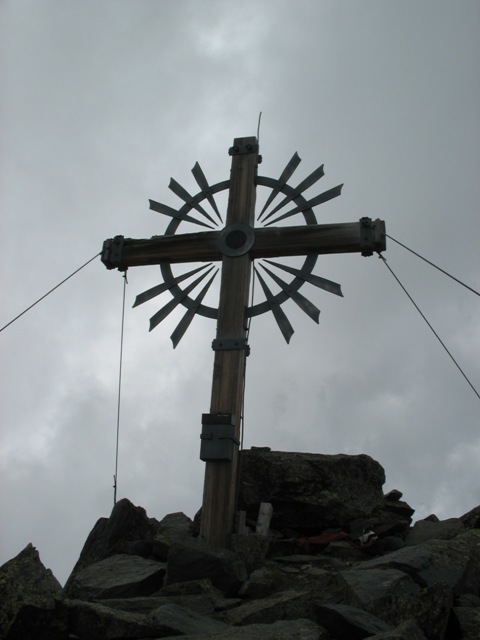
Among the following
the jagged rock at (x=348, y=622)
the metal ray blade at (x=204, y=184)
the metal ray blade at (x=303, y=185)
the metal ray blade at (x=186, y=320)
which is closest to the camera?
the jagged rock at (x=348, y=622)

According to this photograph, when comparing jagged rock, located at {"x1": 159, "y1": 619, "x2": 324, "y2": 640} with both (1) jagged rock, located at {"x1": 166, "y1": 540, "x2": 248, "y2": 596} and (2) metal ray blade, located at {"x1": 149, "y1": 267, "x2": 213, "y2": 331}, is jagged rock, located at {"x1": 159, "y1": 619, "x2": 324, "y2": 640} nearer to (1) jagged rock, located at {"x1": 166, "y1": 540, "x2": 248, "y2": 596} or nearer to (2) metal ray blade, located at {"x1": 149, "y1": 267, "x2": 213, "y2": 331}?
(1) jagged rock, located at {"x1": 166, "y1": 540, "x2": 248, "y2": 596}

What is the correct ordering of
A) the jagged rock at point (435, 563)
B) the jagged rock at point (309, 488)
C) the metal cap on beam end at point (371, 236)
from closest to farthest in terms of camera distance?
the jagged rock at point (435, 563) → the jagged rock at point (309, 488) → the metal cap on beam end at point (371, 236)

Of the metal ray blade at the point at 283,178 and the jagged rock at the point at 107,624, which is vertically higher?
the metal ray blade at the point at 283,178

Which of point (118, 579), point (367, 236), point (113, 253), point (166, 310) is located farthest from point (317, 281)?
point (118, 579)

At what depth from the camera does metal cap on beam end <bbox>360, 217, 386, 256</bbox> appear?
28.1ft

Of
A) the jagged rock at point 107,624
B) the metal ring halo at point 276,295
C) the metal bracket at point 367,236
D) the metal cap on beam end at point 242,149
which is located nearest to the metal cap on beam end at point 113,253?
the metal ring halo at point 276,295

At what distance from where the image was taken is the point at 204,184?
944 cm

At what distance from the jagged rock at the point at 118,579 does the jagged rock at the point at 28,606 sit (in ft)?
3.19

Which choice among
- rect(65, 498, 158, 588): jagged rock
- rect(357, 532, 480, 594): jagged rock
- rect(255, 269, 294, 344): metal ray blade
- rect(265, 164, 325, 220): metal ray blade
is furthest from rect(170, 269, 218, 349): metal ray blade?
rect(357, 532, 480, 594): jagged rock

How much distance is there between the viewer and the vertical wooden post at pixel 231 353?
7.70 metres

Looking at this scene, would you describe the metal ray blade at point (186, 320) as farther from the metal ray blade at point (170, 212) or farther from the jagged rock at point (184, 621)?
the jagged rock at point (184, 621)

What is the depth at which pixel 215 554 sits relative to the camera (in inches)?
263

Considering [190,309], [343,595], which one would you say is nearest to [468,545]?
[343,595]

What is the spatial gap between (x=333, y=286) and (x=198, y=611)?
3.91m
